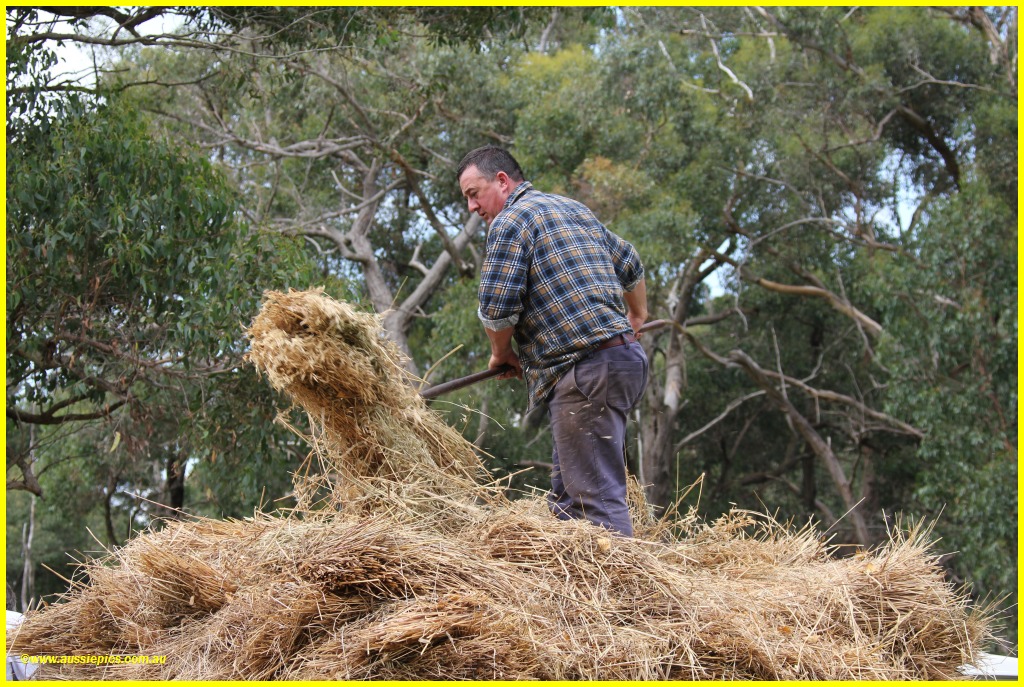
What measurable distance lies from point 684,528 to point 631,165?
34.8 feet

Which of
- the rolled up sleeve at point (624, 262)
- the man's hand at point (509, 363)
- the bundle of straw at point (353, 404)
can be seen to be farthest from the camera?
the rolled up sleeve at point (624, 262)

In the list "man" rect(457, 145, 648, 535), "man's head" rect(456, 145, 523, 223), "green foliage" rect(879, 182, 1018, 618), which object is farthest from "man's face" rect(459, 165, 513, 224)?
"green foliage" rect(879, 182, 1018, 618)

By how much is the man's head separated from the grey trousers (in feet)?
2.29

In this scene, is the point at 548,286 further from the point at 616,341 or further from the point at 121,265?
the point at 121,265

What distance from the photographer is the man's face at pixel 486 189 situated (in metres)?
3.91

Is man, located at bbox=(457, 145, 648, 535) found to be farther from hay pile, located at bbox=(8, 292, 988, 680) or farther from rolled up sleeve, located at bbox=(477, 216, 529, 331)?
hay pile, located at bbox=(8, 292, 988, 680)

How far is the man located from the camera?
3.64m

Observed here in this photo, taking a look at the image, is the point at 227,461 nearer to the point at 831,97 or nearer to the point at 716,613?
the point at 716,613

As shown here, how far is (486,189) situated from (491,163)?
101 mm

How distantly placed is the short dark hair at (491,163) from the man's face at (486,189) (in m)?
0.02

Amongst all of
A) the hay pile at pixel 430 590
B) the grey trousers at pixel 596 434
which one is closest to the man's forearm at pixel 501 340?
the grey trousers at pixel 596 434

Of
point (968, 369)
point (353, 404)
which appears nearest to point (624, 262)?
point (353, 404)

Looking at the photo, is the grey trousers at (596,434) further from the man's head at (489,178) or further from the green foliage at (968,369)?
the green foliage at (968,369)

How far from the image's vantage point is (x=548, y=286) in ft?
12.1
